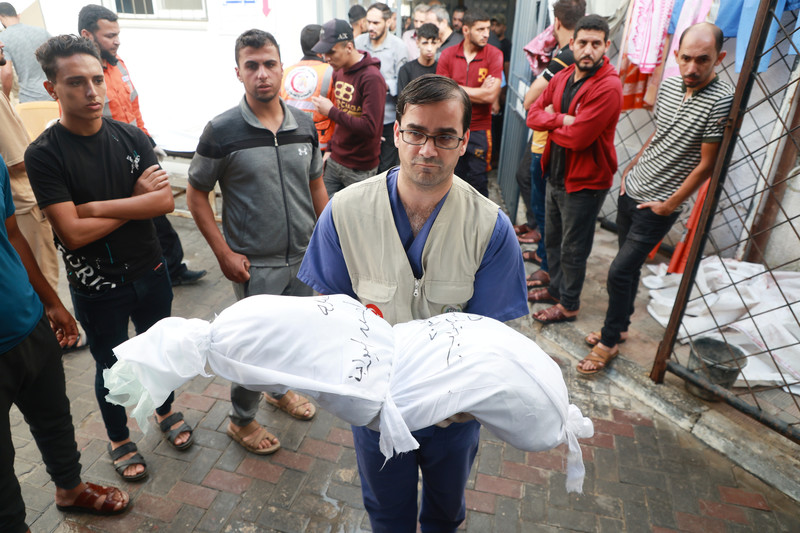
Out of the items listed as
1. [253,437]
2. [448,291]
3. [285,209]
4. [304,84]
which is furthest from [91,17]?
[448,291]

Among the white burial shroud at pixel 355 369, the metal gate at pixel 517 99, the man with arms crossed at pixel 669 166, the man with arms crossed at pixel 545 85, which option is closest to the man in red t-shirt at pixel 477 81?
the metal gate at pixel 517 99

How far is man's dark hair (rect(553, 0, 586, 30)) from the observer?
4363 mm

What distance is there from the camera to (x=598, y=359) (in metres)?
3.80

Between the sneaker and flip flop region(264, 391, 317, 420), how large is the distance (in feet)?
6.68

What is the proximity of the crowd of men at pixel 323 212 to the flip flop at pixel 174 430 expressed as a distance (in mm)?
15

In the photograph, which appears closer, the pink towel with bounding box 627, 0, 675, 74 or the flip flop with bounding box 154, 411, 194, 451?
the flip flop with bounding box 154, 411, 194, 451

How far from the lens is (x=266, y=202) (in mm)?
2797

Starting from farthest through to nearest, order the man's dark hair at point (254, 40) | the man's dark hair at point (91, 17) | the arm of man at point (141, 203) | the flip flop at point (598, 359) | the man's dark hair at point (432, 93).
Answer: the man's dark hair at point (91, 17), the flip flop at point (598, 359), the man's dark hair at point (254, 40), the arm of man at point (141, 203), the man's dark hair at point (432, 93)

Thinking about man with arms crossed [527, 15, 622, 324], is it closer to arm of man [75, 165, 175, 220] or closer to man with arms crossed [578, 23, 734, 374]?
man with arms crossed [578, 23, 734, 374]

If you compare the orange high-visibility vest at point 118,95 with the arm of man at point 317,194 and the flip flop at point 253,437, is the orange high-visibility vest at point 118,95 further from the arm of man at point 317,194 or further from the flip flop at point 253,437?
the flip flop at point 253,437

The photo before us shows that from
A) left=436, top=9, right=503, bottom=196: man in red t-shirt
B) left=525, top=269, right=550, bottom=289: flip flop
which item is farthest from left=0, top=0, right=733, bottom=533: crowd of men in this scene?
left=436, top=9, right=503, bottom=196: man in red t-shirt

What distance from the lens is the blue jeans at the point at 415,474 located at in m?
1.97

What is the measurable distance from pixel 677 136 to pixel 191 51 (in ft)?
21.8

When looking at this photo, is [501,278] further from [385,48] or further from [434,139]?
[385,48]
